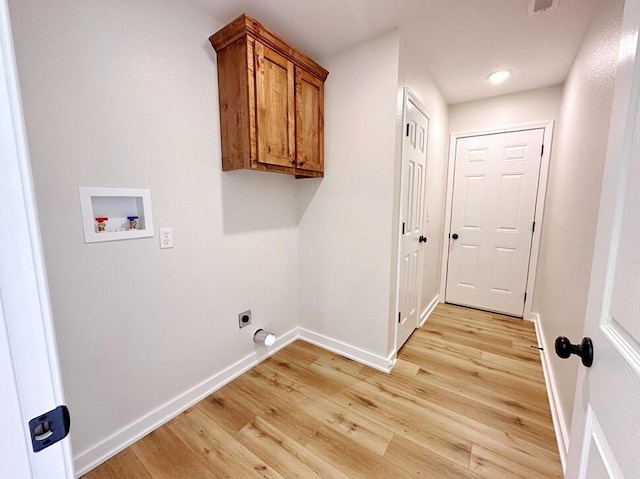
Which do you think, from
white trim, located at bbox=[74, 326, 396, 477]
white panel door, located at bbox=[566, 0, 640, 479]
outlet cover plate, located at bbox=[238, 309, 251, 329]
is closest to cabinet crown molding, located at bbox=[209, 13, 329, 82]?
white panel door, located at bbox=[566, 0, 640, 479]

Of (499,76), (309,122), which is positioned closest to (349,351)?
(309,122)

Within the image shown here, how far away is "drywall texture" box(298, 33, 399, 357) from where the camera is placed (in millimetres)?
1885

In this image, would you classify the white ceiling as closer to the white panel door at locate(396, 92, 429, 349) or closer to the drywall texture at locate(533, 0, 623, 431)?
the drywall texture at locate(533, 0, 623, 431)

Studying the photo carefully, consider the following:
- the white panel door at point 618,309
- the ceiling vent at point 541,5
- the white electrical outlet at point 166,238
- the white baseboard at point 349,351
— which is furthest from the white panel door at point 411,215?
the white electrical outlet at point 166,238

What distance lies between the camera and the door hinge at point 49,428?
453mm

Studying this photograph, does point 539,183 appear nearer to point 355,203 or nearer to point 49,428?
point 355,203

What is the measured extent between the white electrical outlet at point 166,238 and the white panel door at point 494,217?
10.1ft

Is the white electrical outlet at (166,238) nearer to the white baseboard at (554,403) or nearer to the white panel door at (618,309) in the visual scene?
the white panel door at (618,309)

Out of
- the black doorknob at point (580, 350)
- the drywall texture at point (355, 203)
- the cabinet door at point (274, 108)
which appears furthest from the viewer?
the drywall texture at point (355, 203)

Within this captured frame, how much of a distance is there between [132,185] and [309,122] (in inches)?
49.4

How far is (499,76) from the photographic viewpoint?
2.43 m

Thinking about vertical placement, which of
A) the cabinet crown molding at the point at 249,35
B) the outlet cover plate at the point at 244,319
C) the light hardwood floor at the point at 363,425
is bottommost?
the light hardwood floor at the point at 363,425

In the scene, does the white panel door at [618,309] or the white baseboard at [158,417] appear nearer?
the white panel door at [618,309]

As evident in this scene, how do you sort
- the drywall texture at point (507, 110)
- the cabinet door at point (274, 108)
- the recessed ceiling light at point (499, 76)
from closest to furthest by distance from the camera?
the cabinet door at point (274, 108)
the recessed ceiling light at point (499, 76)
the drywall texture at point (507, 110)
